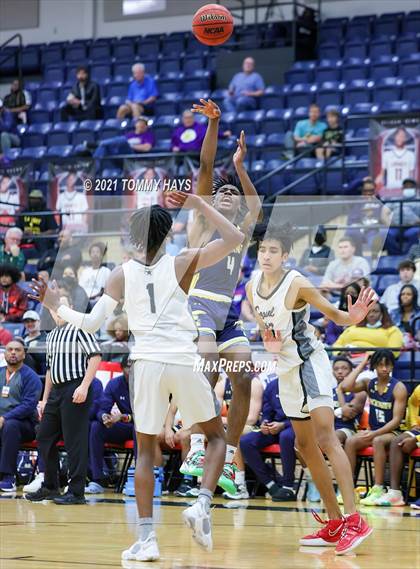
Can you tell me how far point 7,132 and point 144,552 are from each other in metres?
16.3

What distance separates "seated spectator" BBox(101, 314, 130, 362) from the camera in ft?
39.9

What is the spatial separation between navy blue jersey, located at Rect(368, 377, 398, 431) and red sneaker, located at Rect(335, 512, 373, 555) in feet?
12.5

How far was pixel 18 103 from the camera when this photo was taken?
866 inches

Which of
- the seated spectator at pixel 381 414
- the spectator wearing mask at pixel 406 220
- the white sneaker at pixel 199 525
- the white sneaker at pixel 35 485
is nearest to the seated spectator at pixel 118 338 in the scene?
the white sneaker at pixel 35 485

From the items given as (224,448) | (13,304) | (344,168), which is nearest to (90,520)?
(224,448)

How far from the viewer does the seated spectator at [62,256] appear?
43.4 ft

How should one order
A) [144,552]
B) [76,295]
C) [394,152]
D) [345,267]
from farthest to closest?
[394,152]
[345,267]
[76,295]
[144,552]

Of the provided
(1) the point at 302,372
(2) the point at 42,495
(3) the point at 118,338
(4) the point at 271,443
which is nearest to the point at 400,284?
Result: (4) the point at 271,443

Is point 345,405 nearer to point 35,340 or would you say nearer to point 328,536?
point 35,340

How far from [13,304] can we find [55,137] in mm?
7307

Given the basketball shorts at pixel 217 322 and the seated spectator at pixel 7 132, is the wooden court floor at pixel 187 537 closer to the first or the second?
the basketball shorts at pixel 217 322

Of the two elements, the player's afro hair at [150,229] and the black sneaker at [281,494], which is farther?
the black sneaker at [281,494]

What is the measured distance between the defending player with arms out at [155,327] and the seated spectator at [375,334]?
5.49 meters

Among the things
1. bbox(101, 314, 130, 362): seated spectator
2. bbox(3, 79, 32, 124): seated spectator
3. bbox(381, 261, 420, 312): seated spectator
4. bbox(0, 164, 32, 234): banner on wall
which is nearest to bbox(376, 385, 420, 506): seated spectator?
bbox(381, 261, 420, 312): seated spectator
